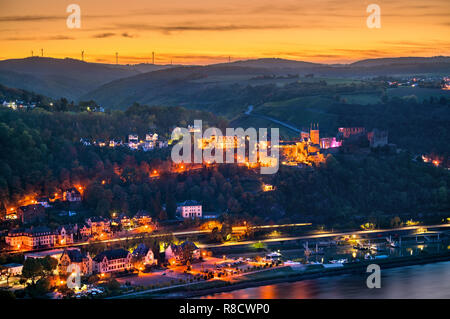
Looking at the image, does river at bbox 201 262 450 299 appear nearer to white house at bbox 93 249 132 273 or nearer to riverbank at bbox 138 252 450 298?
riverbank at bbox 138 252 450 298

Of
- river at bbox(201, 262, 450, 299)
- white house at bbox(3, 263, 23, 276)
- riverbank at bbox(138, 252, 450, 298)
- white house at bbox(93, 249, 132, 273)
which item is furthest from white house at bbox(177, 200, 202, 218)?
white house at bbox(3, 263, 23, 276)

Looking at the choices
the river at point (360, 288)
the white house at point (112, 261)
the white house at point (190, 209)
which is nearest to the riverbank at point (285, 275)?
the river at point (360, 288)

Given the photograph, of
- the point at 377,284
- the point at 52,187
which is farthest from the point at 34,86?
the point at 377,284

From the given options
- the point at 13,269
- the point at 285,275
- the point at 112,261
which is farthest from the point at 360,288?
the point at 13,269

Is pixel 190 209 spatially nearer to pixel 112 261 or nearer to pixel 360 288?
pixel 112 261

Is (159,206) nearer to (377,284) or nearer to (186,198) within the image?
(186,198)
